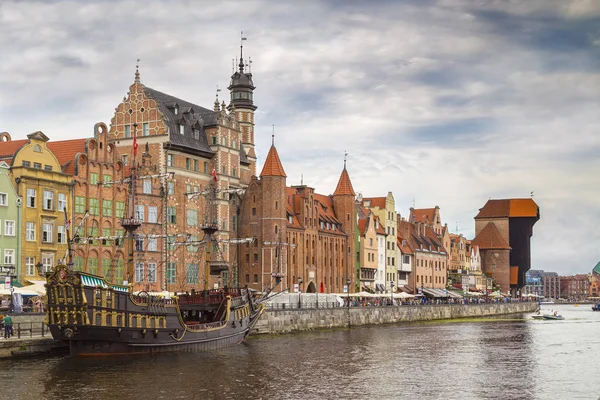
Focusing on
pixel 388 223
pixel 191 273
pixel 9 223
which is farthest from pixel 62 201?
pixel 388 223

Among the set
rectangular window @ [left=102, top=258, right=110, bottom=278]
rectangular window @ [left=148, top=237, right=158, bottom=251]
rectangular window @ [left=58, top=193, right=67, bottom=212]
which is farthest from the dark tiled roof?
rectangular window @ [left=58, top=193, right=67, bottom=212]

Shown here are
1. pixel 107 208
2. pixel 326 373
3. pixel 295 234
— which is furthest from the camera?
pixel 295 234

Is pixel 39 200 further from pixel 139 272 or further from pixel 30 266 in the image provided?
pixel 139 272

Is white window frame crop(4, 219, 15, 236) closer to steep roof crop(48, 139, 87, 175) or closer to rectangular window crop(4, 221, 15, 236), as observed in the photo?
rectangular window crop(4, 221, 15, 236)

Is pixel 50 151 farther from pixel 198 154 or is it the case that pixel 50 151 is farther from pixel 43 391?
pixel 43 391

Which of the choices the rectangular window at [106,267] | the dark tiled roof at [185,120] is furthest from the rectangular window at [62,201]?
the dark tiled roof at [185,120]

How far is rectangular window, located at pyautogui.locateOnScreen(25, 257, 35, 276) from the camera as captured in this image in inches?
3263

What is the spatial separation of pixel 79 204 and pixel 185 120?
2368cm

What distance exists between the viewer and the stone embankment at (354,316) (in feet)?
307

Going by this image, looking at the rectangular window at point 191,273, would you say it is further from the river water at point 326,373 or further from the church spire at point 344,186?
the church spire at point 344,186

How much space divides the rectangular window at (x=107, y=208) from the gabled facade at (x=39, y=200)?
519 centimetres

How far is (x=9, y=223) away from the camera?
81.6m

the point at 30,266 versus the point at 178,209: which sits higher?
the point at 178,209

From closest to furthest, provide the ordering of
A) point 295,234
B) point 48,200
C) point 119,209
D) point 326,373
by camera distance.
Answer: point 326,373 < point 48,200 < point 119,209 < point 295,234
